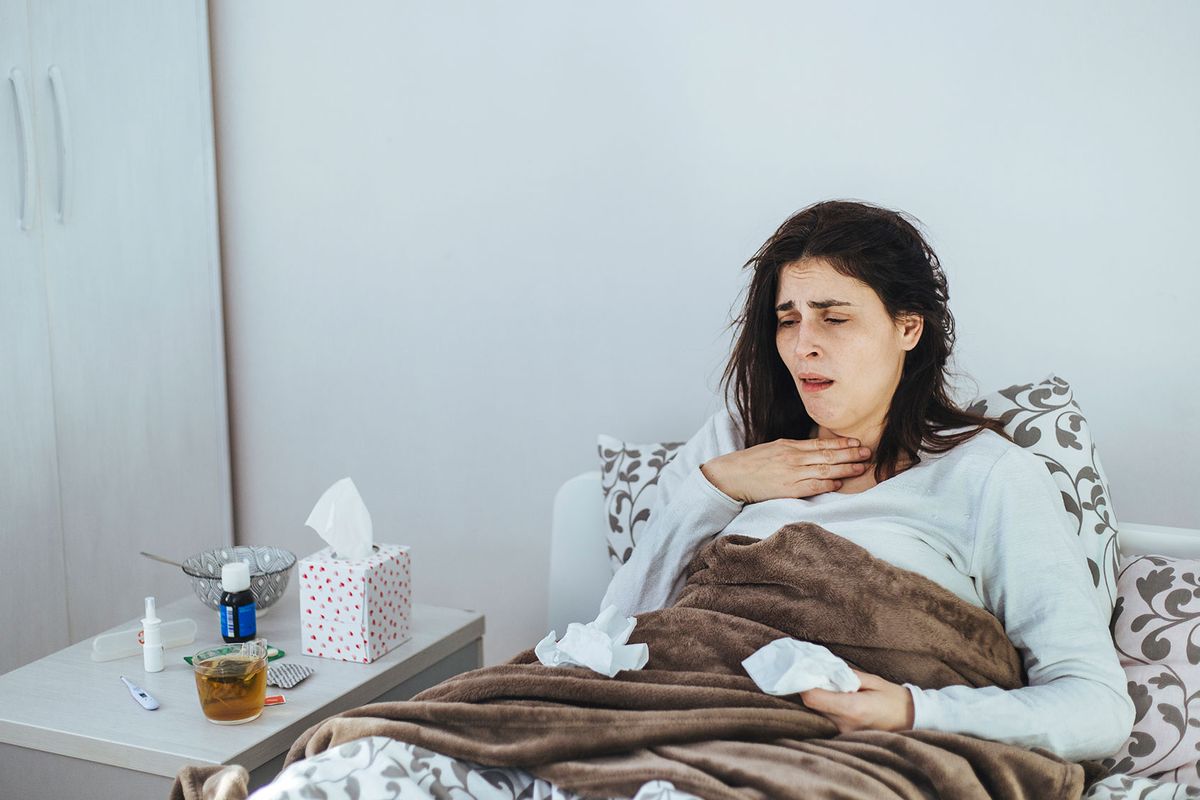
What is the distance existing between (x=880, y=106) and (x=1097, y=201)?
15.9 inches

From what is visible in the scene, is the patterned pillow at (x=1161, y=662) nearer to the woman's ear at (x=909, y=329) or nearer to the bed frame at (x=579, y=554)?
the woman's ear at (x=909, y=329)

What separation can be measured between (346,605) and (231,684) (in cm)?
26

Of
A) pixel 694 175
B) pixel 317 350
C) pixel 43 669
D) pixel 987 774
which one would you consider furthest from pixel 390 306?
pixel 987 774

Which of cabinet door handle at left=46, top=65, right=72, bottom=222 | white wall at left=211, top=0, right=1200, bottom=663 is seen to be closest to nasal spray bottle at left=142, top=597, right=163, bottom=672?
white wall at left=211, top=0, right=1200, bottom=663

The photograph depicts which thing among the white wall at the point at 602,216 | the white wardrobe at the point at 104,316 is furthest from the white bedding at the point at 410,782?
the white wardrobe at the point at 104,316

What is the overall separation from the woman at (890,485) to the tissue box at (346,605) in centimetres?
38

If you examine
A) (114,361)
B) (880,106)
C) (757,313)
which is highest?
(880,106)

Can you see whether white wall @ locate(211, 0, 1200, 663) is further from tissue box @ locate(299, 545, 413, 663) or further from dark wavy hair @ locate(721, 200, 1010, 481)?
tissue box @ locate(299, 545, 413, 663)

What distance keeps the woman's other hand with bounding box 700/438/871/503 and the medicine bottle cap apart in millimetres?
743

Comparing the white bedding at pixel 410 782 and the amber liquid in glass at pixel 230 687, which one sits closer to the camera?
the white bedding at pixel 410 782

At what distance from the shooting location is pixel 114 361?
2.34 m

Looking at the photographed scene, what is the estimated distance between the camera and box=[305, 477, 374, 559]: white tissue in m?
1.72

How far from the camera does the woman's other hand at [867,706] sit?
1.27m

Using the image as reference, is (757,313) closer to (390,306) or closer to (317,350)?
(390,306)
